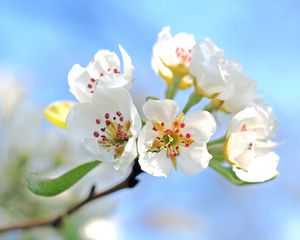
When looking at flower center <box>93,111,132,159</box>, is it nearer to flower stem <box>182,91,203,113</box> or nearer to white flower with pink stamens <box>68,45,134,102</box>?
white flower with pink stamens <box>68,45,134,102</box>

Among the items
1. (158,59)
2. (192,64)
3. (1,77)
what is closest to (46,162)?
(1,77)

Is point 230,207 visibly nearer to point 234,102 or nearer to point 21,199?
point 21,199

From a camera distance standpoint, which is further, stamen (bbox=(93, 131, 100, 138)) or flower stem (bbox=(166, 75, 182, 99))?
flower stem (bbox=(166, 75, 182, 99))

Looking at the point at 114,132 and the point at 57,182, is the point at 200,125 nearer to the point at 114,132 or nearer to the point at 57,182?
the point at 114,132

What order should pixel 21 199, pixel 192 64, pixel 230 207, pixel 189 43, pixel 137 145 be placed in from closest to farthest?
1. pixel 137 145
2. pixel 192 64
3. pixel 189 43
4. pixel 21 199
5. pixel 230 207

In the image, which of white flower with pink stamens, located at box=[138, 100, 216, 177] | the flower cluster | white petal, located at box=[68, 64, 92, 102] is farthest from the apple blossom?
white petal, located at box=[68, 64, 92, 102]

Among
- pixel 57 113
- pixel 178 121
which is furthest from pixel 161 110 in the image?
pixel 57 113
